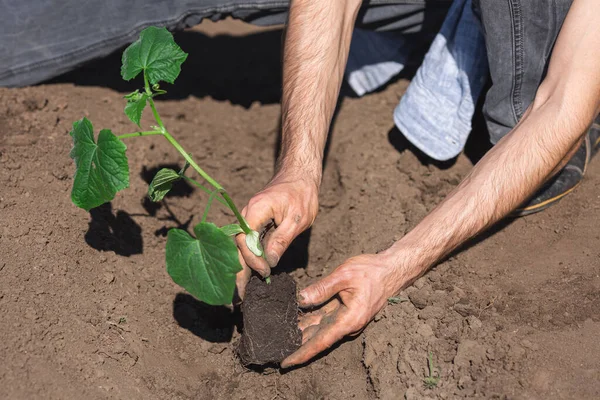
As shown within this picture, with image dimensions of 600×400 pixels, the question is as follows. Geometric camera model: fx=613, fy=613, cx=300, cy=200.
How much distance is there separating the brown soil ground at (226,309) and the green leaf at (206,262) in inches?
19.0

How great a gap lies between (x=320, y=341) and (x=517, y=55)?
136cm

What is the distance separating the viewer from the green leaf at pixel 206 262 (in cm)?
169

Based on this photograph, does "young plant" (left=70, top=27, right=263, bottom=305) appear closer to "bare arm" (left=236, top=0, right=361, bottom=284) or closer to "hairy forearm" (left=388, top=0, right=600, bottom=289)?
"bare arm" (left=236, top=0, right=361, bottom=284)

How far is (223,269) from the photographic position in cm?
A: 170

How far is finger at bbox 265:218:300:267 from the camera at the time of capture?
6.48 feet

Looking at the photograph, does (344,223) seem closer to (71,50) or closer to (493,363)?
(493,363)

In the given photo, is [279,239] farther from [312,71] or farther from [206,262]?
[312,71]

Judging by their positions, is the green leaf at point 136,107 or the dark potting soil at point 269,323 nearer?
the green leaf at point 136,107

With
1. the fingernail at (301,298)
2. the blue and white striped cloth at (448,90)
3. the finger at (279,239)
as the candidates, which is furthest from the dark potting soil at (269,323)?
the blue and white striped cloth at (448,90)

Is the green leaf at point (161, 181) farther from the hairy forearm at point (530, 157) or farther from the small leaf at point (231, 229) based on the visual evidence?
the hairy forearm at point (530, 157)

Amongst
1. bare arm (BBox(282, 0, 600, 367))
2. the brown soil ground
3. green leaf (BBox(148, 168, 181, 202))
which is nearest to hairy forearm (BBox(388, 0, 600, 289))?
bare arm (BBox(282, 0, 600, 367))

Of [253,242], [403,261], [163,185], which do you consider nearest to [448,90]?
[403,261]

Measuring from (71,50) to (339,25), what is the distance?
126cm

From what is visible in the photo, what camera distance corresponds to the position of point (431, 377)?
1.94 m
